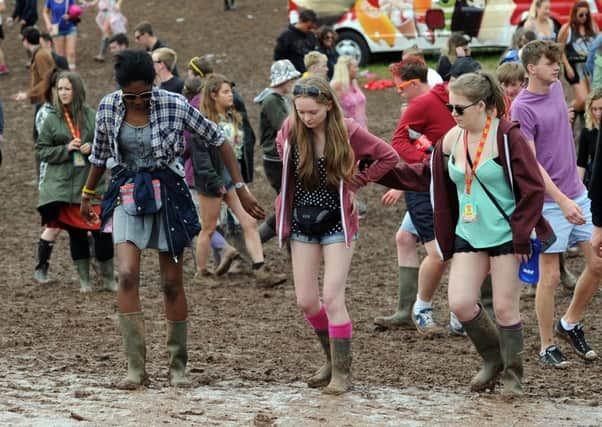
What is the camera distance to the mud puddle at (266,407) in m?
6.23

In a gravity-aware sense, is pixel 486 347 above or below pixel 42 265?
above

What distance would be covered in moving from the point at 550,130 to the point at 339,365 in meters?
2.15

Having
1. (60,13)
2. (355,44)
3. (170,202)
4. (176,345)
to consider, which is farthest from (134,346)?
(60,13)

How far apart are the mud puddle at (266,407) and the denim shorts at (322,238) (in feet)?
2.83

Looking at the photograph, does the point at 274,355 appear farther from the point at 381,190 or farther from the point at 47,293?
the point at 381,190

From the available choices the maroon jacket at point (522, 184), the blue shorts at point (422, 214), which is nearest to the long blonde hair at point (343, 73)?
the blue shorts at point (422, 214)

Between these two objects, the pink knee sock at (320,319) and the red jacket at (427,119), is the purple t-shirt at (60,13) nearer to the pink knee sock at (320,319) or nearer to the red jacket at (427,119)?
the red jacket at (427,119)

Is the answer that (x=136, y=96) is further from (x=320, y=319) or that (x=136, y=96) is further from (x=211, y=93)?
(x=211, y=93)

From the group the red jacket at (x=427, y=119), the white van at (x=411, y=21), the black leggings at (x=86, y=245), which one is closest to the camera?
the red jacket at (x=427, y=119)

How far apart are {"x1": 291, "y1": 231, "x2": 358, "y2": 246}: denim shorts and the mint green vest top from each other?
73 cm

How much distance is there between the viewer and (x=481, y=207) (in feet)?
21.3

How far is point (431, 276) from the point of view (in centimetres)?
868

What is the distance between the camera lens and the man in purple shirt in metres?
7.73

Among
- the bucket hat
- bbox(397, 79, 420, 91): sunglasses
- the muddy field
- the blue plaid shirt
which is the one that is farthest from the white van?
the blue plaid shirt
